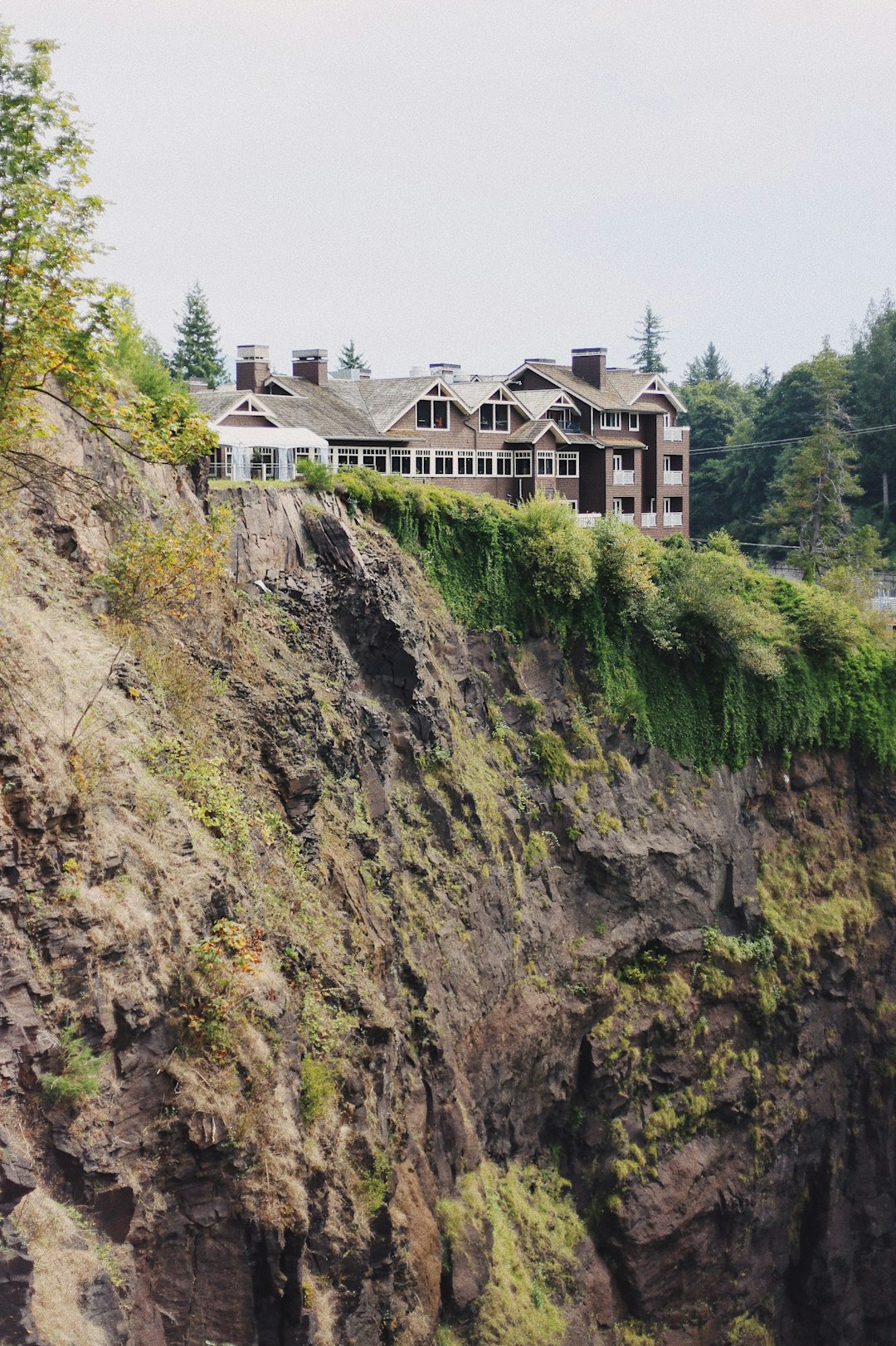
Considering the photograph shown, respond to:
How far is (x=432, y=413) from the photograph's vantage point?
129 feet

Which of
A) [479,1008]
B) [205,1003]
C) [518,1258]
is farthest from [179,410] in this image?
[518,1258]

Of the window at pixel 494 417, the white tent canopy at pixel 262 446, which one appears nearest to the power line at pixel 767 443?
the window at pixel 494 417

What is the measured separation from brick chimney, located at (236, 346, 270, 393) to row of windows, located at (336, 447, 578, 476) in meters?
4.62

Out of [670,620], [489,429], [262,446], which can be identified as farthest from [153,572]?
[489,429]

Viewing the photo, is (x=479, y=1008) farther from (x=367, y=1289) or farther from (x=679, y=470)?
(x=679, y=470)

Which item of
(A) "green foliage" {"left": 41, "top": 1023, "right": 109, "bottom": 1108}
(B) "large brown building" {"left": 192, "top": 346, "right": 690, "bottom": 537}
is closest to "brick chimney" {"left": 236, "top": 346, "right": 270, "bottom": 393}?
(B) "large brown building" {"left": 192, "top": 346, "right": 690, "bottom": 537}

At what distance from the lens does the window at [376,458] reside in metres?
37.9

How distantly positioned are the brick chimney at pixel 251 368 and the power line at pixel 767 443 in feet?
113

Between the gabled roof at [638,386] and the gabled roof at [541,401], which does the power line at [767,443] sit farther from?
the gabled roof at [541,401]

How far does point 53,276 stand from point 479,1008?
52.6ft

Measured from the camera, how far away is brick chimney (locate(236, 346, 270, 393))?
4006 cm

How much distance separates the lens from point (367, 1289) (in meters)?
17.0

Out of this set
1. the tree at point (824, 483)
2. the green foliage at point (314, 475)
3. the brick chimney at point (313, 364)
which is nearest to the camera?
the green foliage at point (314, 475)

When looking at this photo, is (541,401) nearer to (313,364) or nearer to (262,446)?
(313,364)
